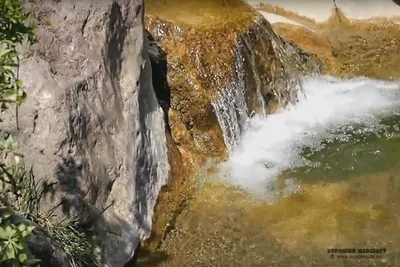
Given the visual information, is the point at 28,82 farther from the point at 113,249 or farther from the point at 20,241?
the point at 20,241

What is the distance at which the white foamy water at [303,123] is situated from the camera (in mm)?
7768

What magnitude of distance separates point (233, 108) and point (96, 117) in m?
2.99

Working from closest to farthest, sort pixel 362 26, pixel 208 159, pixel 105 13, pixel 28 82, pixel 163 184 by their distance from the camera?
pixel 28 82, pixel 105 13, pixel 163 184, pixel 208 159, pixel 362 26

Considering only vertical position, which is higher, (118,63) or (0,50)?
(0,50)

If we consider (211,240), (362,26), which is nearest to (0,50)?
(211,240)

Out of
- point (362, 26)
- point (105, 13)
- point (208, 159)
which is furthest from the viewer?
point (362, 26)

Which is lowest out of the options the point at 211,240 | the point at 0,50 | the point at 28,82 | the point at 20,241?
the point at 211,240

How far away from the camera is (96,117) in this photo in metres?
5.81

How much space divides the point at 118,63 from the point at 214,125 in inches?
78.6

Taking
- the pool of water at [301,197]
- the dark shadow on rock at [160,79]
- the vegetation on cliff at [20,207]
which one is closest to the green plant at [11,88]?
the vegetation on cliff at [20,207]

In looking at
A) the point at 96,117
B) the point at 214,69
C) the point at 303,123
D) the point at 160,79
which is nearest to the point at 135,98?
the point at 96,117

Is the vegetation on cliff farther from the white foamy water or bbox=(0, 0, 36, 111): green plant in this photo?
the white foamy water

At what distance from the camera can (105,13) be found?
6219 millimetres

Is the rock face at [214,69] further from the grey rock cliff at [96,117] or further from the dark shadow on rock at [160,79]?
the grey rock cliff at [96,117]
